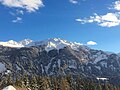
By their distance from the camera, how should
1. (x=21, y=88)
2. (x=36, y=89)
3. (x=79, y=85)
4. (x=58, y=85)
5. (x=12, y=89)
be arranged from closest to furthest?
(x=12, y=89) < (x=21, y=88) < (x=36, y=89) < (x=58, y=85) < (x=79, y=85)

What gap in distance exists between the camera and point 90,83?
161 meters

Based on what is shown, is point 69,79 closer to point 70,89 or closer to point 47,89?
point 70,89

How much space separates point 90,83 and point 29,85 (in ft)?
110

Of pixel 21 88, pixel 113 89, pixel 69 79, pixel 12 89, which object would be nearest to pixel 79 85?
pixel 69 79

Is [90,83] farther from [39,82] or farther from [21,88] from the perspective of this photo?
[21,88]

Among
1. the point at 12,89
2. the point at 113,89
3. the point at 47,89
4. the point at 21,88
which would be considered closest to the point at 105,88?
the point at 113,89

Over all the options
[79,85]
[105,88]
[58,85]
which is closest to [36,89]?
[58,85]

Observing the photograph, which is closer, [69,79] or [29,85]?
[29,85]

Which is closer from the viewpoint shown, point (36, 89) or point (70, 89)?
point (36, 89)

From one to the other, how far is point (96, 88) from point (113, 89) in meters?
13.4

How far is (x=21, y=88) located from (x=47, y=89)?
23676 millimetres

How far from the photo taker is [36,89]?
146 m

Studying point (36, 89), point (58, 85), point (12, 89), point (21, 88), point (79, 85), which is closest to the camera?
point (12, 89)

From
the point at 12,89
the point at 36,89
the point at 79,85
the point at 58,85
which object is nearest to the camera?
the point at 12,89
